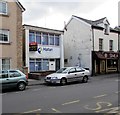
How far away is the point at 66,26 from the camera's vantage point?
3597 centimetres

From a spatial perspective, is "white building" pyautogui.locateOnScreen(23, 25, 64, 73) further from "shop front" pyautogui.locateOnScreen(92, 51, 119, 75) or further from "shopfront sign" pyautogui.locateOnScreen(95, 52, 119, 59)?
"shopfront sign" pyautogui.locateOnScreen(95, 52, 119, 59)

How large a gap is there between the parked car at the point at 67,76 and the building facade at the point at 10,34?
467 centimetres

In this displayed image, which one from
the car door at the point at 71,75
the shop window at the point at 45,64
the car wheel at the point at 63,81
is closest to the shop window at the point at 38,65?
the shop window at the point at 45,64

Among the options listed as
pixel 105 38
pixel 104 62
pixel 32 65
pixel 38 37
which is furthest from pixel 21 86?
pixel 105 38

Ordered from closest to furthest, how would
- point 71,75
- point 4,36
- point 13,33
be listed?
1. point 71,75
2. point 4,36
3. point 13,33

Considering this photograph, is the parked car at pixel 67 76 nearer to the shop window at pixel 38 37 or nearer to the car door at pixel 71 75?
the car door at pixel 71 75

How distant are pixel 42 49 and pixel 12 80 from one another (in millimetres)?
12335

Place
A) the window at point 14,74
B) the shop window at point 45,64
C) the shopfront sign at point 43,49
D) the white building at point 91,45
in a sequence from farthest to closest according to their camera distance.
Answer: the white building at point 91,45 → the shop window at point 45,64 → the shopfront sign at point 43,49 → the window at point 14,74

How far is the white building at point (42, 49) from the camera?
86.9 feet

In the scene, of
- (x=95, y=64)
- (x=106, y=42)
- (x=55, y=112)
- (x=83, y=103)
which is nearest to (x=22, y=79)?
(x=83, y=103)

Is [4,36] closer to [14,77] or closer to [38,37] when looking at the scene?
[38,37]

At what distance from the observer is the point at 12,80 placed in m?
16.0

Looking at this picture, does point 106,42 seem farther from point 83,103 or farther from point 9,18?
point 83,103

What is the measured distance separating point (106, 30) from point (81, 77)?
1500 cm
